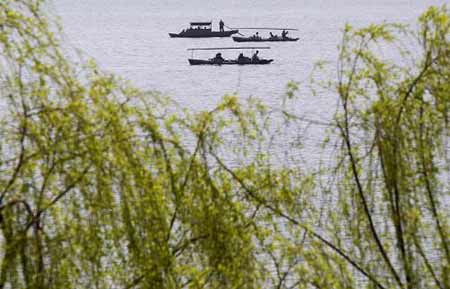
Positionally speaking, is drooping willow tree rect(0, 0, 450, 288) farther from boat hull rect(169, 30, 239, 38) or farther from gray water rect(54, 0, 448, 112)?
boat hull rect(169, 30, 239, 38)

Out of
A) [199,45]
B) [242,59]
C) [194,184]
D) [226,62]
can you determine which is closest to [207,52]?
[199,45]

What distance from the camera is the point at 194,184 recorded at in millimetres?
5848

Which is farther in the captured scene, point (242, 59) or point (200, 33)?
point (200, 33)

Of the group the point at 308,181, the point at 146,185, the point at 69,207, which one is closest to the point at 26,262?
the point at 69,207

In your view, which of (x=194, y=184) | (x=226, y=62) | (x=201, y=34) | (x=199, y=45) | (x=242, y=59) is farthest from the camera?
(x=201, y=34)

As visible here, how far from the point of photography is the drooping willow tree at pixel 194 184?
210 inches

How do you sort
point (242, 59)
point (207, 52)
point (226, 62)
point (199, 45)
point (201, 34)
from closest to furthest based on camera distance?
point (242, 59)
point (226, 62)
point (207, 52)
point (199, 45)
point (201, 34)

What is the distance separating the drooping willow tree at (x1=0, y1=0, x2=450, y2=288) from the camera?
5324mm

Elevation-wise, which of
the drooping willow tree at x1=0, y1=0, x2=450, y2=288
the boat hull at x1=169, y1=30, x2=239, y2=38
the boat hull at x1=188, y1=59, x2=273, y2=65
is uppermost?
the boat hull at x1=169, y1=30, x2=239, y2=38

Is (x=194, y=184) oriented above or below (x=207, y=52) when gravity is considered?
below

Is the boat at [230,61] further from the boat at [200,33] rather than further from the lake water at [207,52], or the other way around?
the boat at [200,33]

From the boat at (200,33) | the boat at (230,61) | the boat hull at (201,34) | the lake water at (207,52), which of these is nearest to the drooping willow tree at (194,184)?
the lake water at (207,52)

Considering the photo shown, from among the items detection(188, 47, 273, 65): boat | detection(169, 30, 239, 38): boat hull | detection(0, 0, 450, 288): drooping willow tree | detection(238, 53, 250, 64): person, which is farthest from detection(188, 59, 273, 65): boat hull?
detection(0, 0, 450, 288): drooping willow tree

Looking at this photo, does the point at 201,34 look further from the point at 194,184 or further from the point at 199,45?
the point at 194,184
